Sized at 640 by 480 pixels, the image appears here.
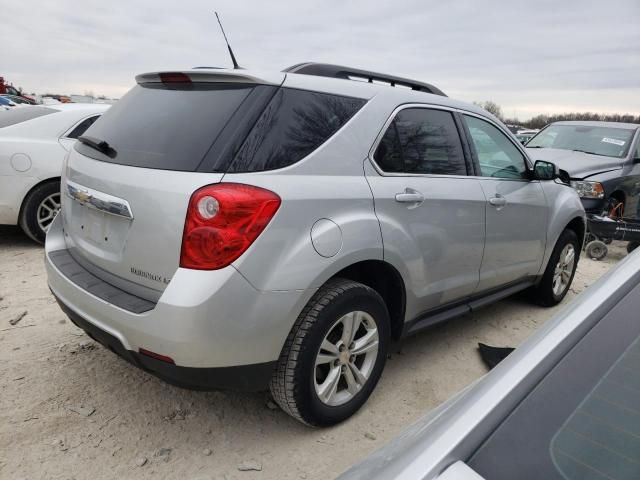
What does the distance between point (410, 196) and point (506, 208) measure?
1095 mm

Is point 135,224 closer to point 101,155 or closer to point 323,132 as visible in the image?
point 101,155

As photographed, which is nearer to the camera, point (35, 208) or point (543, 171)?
point (543, 171)

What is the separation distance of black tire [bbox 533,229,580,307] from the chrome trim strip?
3469 mm

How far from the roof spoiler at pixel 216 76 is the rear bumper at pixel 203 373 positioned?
1.25 metres

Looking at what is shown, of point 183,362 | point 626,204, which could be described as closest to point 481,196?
point 183,362

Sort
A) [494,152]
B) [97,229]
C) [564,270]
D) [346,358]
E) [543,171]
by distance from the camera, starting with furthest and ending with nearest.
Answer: [564,270] < [543,171] < [494,152] < [346,358] < [97,229]

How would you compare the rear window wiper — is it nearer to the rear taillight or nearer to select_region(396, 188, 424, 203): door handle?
the rear taillight

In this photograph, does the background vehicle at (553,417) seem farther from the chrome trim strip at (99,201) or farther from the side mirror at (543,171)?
the side mirror at (543,171)

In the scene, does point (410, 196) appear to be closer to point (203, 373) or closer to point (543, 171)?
point (203, 373)

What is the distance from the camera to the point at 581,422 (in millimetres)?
938

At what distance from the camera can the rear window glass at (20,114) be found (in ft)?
16.9

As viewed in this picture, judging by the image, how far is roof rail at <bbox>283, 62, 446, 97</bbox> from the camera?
2689mm

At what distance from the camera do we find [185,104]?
2330 millimetres

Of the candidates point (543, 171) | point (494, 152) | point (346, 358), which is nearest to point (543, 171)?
point (543, 171)
